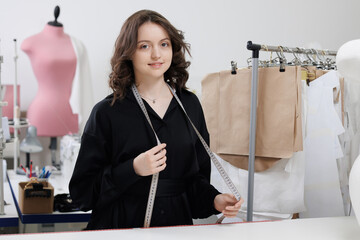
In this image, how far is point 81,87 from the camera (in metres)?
3.85

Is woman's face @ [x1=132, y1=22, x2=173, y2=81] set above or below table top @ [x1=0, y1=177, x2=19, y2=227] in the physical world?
above

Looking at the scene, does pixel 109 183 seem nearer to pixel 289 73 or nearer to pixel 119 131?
pixel 119 131

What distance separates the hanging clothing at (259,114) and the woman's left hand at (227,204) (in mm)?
603

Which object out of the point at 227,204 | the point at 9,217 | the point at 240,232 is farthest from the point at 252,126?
the point at 9,217

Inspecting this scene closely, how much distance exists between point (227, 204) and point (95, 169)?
1.17 ft

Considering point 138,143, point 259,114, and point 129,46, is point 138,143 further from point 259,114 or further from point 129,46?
point 259,114

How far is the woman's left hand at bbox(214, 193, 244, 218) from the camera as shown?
3.85 feet

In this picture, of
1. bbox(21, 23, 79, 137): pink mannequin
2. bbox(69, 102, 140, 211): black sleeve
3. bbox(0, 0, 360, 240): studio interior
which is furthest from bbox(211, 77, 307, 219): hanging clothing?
bbox(21, 23, 79, 137): pink mannequin

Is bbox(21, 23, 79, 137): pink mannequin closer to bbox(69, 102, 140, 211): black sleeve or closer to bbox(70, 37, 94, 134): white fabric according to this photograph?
bbox(70, 37, 94, 134): white fabric

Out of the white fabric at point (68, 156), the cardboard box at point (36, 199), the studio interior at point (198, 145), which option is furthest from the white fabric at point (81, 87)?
the cardboard box at point (36, 199)

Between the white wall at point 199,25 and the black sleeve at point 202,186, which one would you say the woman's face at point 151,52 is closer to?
the black sleeve at point 202,186

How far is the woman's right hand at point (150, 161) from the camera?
3.66 ft

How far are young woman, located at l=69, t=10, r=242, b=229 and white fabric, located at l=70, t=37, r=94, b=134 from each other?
2551 millimetres

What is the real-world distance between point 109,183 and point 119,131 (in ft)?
0.45
